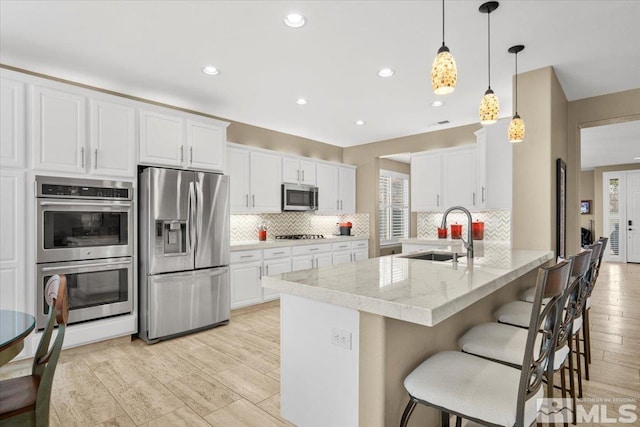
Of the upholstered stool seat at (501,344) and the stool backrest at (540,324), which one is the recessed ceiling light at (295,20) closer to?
the stool backrest at (540,324)

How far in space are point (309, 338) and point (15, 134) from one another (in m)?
3.00

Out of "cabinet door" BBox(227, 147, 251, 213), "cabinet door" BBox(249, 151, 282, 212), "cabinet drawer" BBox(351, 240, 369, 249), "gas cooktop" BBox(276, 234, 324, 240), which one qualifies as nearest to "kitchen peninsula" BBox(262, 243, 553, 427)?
"cabinet door" BBox(227, 147, 251, 213)

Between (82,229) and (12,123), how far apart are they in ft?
3.33

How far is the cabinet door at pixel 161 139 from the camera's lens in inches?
140

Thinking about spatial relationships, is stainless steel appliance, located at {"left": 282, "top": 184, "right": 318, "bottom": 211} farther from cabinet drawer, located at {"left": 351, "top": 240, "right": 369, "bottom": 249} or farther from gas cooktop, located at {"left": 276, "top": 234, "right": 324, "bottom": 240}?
cabinet drawer, located at {"left": 351, "top": 240, "right": 369, "bottom": 249}

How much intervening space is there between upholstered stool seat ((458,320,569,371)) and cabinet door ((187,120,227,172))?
131 inches

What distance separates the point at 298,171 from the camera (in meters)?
5.59

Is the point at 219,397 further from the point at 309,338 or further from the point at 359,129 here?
the point at 359,129

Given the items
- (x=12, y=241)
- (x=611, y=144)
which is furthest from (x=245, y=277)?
(x=611, y=144)

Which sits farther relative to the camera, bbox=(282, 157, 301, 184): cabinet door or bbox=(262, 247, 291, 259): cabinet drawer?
bbox=(282, 157, 301, 184): cabinet door

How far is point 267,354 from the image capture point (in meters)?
3.17

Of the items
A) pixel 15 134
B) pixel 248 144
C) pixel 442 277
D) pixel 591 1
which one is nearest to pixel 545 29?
pixel 591 1

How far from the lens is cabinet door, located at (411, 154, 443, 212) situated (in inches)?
212

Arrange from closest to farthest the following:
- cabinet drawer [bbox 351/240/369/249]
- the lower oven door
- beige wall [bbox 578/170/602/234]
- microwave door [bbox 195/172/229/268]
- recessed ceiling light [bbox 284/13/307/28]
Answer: recessed ceiling light [bbox 284/13/307/28] < the lower oven door < microwave door [bbox 195/172/229/268] < cabinet drawer [bbox 351/240/369/249] < beige wall [bbox 578/170/602/234]
